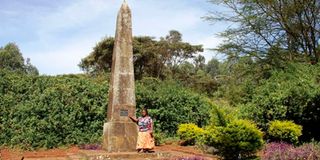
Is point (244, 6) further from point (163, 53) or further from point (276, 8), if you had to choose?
point (163, 53)

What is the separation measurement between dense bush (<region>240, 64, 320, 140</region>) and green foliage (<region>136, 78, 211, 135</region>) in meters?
2.65

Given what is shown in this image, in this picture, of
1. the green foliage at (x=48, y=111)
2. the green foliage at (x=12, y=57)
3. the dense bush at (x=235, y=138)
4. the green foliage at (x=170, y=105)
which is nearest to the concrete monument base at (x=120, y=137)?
the dense bush at (x=235, y=138)

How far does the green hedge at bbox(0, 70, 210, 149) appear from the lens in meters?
15.9

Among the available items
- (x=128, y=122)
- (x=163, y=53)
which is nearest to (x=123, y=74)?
(x=128, y=122)

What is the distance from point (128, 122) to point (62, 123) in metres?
4.03

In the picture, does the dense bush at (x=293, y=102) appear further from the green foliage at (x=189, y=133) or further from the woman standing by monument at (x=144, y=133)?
the woman standing by monument at (x=144, y=133)

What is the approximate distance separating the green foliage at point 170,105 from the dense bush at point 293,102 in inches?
104

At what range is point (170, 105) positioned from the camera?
739 inches

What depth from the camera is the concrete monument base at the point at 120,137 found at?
13016mm

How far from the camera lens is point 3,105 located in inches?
648

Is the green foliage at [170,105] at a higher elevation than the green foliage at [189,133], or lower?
higher

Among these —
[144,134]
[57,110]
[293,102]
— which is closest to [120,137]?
[144,134]

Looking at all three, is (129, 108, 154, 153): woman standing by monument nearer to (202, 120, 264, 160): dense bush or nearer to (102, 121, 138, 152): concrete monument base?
(102, 121, 138, 152): concrete monument base

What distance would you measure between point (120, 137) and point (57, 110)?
438cm
